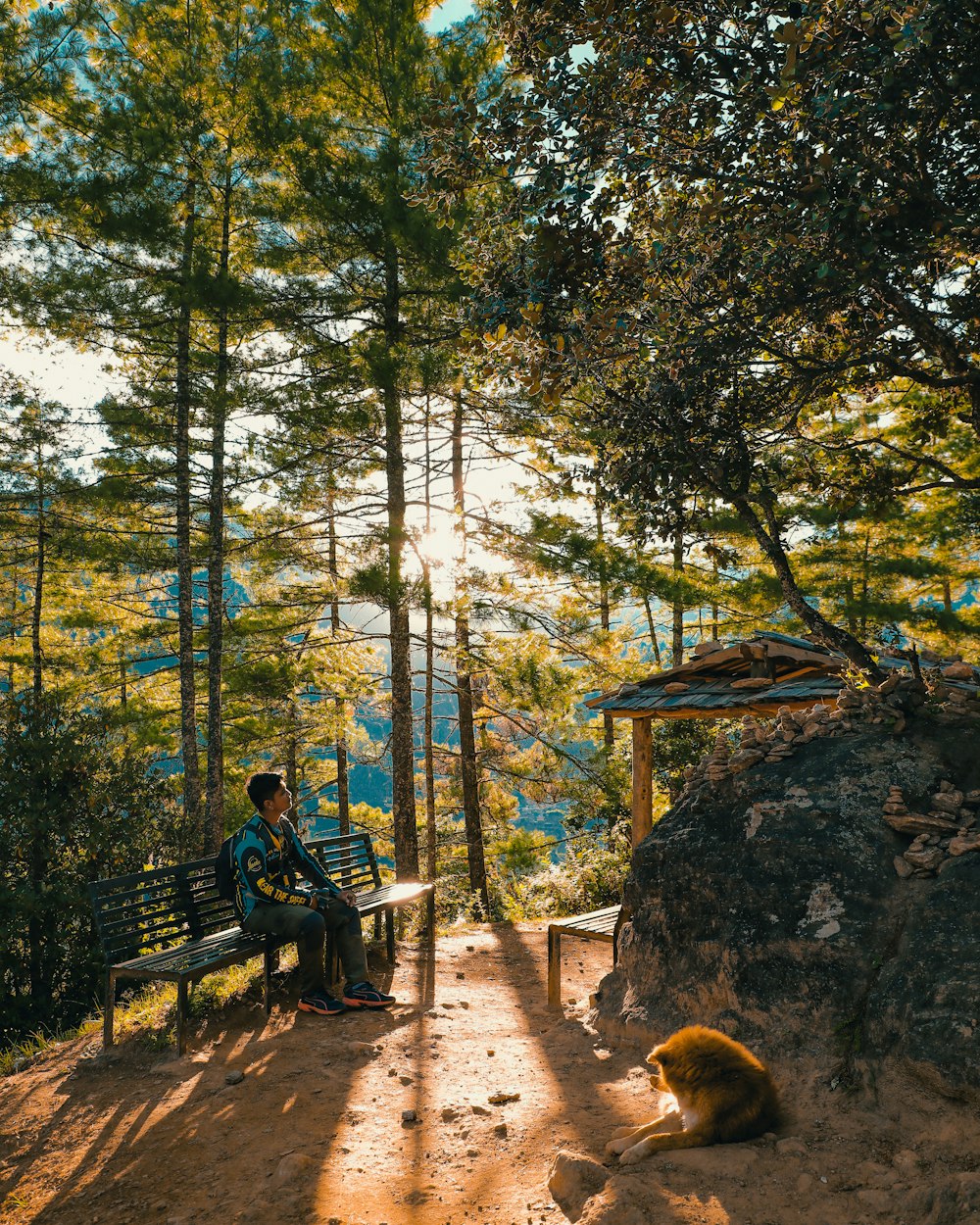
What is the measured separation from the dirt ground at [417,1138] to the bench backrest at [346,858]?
1.46m

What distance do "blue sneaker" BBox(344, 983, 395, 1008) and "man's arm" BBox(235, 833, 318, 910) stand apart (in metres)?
0.72

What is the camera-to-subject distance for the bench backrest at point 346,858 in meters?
6.61

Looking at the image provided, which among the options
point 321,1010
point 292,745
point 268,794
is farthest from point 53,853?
point 292,745

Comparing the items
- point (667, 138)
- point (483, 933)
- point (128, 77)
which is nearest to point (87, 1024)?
point (483, 933)

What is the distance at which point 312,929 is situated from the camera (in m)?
5.01

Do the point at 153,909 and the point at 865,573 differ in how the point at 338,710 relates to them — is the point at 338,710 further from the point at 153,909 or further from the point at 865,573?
the point at 865,573

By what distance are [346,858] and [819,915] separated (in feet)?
15.4

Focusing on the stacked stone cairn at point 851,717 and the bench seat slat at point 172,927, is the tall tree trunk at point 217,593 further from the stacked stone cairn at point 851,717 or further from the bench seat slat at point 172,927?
the stacked stone cairn at point 851,717

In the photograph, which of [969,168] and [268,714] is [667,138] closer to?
[969,168]

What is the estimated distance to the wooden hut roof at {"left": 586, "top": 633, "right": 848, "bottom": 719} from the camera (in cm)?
664

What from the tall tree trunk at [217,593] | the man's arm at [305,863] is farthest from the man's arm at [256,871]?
the tall tree trunk at [217,593]

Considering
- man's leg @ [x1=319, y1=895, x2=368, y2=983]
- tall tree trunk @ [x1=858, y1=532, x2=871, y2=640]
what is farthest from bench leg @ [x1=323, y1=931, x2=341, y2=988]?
tall tree trunk @ [x1=858, y1=532, x2=871, y2=640]

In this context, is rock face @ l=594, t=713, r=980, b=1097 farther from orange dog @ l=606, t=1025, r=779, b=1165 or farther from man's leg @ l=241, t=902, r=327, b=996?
man's leg @ l=241, t=902, r=327, b=996

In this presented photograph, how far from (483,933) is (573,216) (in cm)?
772
